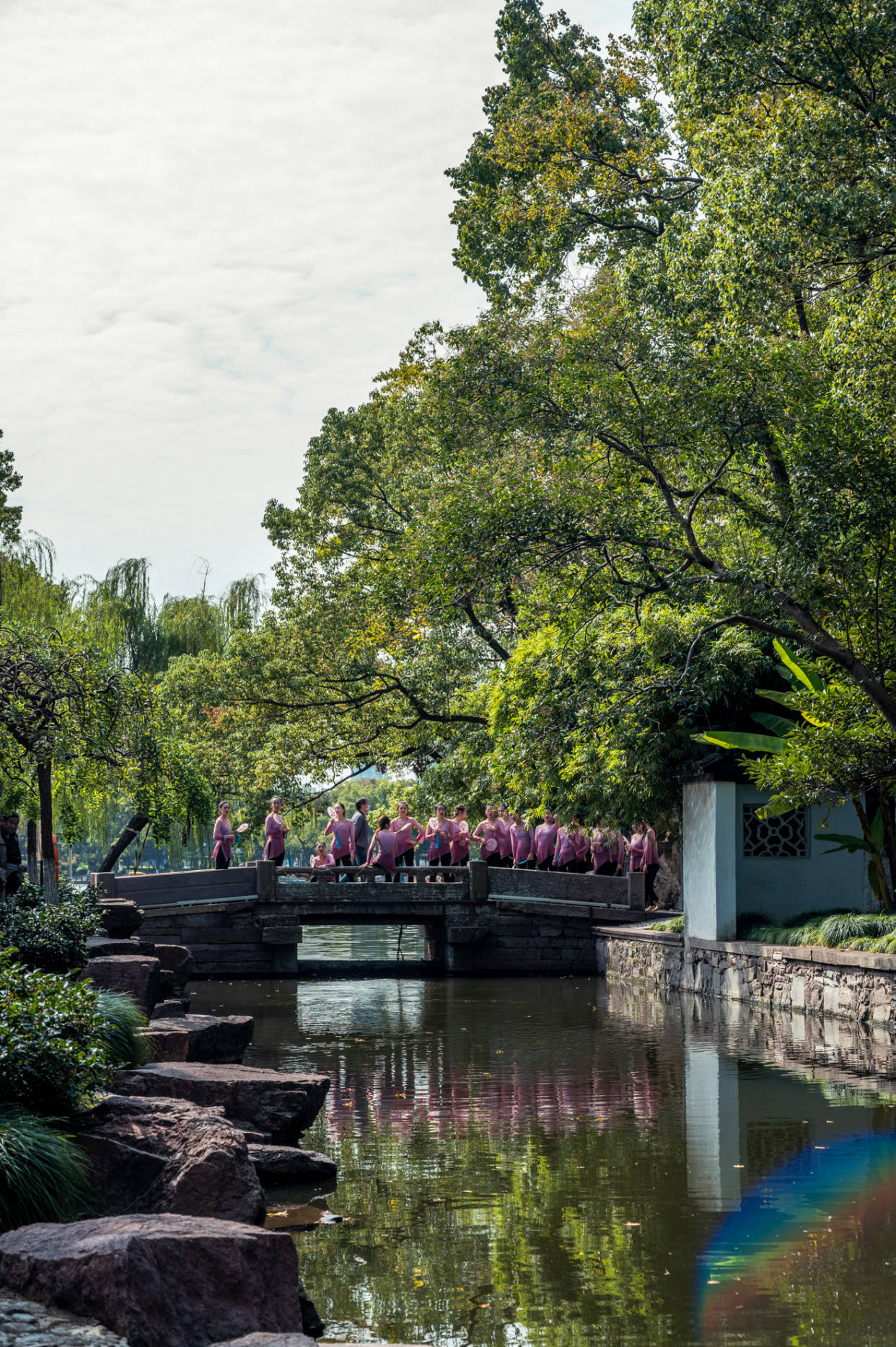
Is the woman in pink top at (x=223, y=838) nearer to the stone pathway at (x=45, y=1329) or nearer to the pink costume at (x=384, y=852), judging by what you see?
the pink costume at (x=384, y=852)

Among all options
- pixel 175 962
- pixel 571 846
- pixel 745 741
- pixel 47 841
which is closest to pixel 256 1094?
pixel 47 841

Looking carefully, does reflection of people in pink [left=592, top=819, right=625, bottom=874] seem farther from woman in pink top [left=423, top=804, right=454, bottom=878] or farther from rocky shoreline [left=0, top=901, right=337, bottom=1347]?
rocky shoreline [left=0, top=901, right=337, bottom=1347]

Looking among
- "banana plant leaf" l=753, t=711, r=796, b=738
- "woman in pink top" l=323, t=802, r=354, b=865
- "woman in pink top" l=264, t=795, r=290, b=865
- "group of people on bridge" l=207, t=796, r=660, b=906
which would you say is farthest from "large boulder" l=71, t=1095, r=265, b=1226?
"woman in pink top" l=323, t=802, r=354, b=865

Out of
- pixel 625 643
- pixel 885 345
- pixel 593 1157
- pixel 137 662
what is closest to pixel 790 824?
pixel 625 643

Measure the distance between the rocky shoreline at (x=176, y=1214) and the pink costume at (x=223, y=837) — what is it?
14.2m

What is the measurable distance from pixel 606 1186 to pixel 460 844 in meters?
19.0

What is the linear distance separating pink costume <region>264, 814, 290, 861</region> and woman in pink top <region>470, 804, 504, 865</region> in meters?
3.66

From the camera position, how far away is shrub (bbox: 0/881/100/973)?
10586 mm

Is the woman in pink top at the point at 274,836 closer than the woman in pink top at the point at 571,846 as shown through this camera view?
Yes

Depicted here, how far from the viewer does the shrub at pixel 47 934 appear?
34.7ft

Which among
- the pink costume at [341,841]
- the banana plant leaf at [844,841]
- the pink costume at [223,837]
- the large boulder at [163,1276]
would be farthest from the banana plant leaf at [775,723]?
the large boulder at [163,1276]

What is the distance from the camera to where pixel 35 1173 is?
19.5 feet

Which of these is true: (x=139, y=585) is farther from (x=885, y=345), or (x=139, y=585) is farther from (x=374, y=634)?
(x=885, y=345)

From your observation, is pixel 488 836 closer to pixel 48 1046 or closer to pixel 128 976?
pixel 128 976
